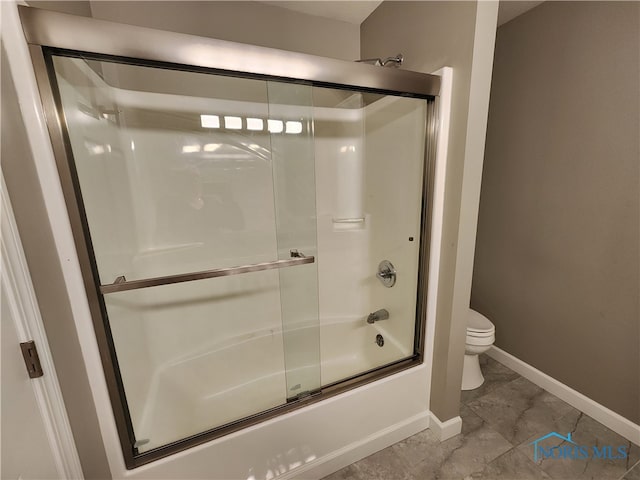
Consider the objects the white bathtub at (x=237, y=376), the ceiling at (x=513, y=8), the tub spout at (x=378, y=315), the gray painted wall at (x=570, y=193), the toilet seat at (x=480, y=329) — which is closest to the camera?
the white bathtub at (x=237, y=376)

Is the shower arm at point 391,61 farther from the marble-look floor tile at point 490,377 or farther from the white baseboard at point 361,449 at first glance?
the marble-look floor tile at point 490,377

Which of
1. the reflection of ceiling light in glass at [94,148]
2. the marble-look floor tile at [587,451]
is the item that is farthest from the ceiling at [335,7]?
the marble-look floor tile at [587,451]

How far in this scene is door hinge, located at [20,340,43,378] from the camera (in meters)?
0.73

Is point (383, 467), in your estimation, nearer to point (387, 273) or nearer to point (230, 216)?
point (387, 273)

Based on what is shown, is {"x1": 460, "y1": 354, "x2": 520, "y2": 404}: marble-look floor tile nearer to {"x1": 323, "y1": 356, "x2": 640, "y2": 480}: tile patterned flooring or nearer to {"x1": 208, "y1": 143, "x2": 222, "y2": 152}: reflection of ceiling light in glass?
{"x1": 323, "y1": 356, "x2": 640, "y2": 480}: tile patterned flooring

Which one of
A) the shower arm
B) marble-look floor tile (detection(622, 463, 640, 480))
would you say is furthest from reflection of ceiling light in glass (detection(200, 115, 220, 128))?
marble-look floor tile (detection(622, 463, 640, 480))

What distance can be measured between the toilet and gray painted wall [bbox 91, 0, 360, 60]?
195 centimetres

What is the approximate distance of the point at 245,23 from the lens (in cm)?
155

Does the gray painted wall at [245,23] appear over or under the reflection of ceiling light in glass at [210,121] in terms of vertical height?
Result: over

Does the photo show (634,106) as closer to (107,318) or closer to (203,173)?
(203,173)

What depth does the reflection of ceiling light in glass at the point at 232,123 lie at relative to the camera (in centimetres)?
158

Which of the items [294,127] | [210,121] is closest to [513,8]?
[294,127]

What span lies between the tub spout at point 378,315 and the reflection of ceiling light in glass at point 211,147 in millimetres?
1449

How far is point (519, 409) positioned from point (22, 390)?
7.30ft
